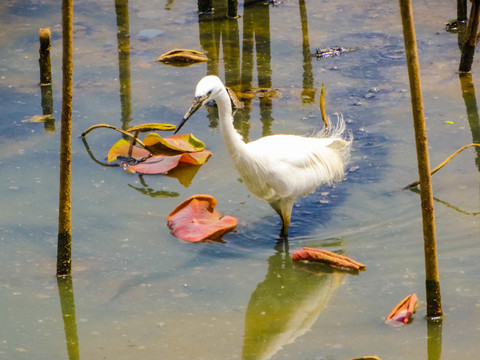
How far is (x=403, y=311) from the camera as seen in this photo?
4.67 metres

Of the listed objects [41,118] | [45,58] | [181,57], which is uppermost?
[45,58]

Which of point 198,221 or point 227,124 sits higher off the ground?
point 227,124

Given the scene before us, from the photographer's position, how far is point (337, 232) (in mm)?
5746

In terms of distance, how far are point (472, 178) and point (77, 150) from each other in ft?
11.4

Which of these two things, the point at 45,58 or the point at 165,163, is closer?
the point at 165,163

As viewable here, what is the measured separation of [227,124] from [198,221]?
0.84 metres

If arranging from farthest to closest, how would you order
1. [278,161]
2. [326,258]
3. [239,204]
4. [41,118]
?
[41,118] < [239,204] < [278,161] < [326,258]

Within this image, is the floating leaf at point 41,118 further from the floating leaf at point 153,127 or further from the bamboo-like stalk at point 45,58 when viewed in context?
the floating leaf at point 153,127

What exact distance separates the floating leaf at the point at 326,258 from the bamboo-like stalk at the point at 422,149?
80 centimetres

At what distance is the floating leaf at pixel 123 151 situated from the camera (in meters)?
6.86

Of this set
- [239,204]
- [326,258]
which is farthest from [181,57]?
[326,258]

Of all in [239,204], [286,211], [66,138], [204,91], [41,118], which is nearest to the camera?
[66,138]

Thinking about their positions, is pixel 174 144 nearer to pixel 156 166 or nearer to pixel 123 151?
pixel 156 166

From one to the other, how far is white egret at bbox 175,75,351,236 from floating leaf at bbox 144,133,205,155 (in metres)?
1.18
